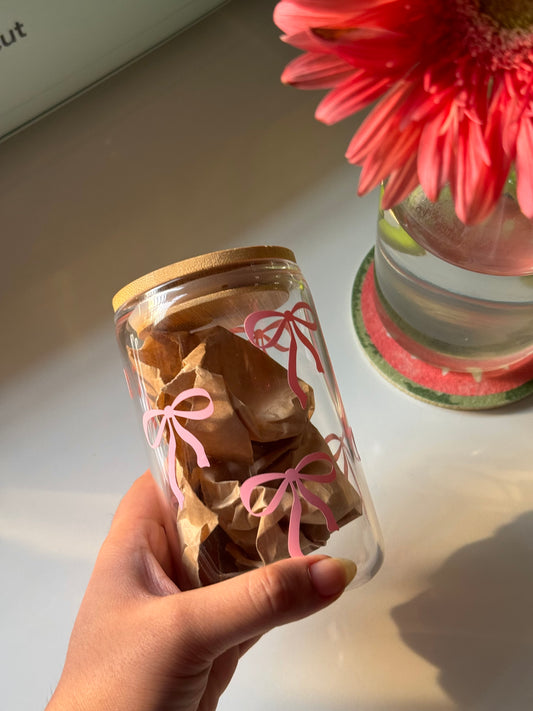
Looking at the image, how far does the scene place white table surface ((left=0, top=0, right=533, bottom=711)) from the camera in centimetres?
35

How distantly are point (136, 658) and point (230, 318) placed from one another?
0.16 metres

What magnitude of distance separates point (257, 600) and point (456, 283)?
211 millimetres

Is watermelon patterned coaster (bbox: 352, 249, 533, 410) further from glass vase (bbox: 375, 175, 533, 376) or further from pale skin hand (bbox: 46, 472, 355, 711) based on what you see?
pale skin hand (bbox: 46, 472, 355, 711)

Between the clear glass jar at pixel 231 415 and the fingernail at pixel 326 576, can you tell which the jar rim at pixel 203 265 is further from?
the fingernail at pixel 326 576

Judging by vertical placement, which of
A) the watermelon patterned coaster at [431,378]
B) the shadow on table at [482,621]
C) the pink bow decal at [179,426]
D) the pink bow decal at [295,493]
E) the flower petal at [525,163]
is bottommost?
the shadow on table at [482,621]

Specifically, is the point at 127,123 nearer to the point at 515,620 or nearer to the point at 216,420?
the point at 216,420

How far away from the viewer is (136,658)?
28 centimetres

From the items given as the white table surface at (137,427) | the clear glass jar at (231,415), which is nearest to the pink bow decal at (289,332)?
the clear glass jar at (231,415)

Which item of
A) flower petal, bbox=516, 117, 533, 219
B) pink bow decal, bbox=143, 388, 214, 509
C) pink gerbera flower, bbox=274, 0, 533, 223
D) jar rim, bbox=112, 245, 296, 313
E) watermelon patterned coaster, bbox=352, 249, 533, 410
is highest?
pink gerbera flower, bbox=274, 0, 533, 223

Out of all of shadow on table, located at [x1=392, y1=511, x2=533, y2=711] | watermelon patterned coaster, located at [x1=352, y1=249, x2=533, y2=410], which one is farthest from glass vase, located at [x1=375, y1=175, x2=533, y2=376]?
shadow on table, located at [x1=392, y1=511, x2=533, y2=711]

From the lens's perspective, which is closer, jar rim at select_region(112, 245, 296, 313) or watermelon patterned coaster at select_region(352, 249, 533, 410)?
jar rim at select_region(112, 245, 296, 313)

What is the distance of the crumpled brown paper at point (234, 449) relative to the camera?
0.27 metres

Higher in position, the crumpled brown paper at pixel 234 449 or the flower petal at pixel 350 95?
the flower petal at pixel 350 95

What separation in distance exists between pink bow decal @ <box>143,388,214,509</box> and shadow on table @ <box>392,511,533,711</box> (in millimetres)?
163
